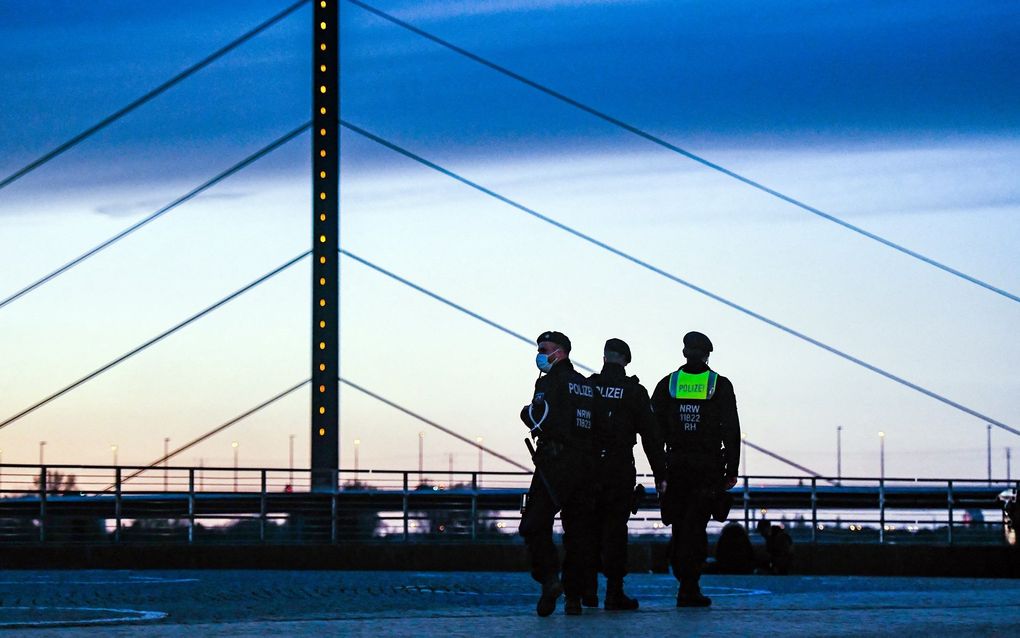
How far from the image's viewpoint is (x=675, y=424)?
9.77 meters

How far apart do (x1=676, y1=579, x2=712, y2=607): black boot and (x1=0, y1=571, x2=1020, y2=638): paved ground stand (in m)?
0.16

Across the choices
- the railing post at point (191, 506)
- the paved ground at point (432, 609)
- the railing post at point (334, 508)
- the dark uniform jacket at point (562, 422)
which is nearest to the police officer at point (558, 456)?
the dark uniform jacket at point (562, 422)

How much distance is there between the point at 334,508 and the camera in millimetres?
17969

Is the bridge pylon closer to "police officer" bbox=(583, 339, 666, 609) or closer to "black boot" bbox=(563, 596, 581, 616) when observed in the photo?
"police officer" bbox=(583, 339, 666, 609)

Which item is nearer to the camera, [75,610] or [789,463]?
[75,610]

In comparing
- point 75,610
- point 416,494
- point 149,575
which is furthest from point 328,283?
point 75,610

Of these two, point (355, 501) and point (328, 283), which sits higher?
point (328, 283)

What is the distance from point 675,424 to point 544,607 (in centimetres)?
151

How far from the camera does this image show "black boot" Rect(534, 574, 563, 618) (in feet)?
28.6

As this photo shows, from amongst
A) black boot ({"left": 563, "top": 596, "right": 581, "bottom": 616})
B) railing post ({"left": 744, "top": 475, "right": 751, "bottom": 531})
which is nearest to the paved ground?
black boot ({"left": 563, "top": 596, "right": 581, "bottom": 616})

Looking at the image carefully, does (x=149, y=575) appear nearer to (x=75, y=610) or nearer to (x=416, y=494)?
(x=416, y=494)

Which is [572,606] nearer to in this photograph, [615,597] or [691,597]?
[615,597]

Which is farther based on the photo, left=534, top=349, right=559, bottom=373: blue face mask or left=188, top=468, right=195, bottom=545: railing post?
left=188, top=468, right=195, bottom=545: railing post

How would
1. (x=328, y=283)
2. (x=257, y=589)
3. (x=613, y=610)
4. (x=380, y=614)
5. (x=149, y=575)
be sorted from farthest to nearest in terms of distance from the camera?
(x=328, y=283)
(x=149, y=575)
(x=257, y=589)
(x=613, y=610)
(x=380, y=614)
